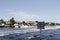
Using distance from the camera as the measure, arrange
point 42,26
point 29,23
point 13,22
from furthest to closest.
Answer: point 29,23
point 13,22
point 42,26

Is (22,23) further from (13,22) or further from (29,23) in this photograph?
(13,22)

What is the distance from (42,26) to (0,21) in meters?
125

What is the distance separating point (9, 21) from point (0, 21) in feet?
23.2

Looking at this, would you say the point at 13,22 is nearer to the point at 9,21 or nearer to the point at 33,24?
the point at 9,21

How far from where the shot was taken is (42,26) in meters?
15.1

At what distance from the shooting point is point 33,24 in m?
151

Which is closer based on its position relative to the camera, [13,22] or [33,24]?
[13,22]

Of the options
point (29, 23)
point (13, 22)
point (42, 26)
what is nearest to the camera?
point (42, 26)

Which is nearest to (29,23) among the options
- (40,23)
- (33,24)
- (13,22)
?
(33,24)

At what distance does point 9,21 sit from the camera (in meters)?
137

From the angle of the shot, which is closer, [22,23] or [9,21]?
[9,21]

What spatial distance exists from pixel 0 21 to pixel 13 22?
11015 millimetres

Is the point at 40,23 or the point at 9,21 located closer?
the point at 40,23

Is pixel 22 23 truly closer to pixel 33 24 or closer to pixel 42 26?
pixel 33 24
